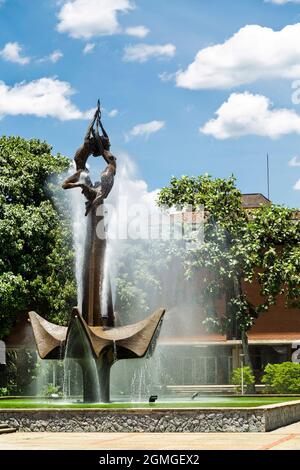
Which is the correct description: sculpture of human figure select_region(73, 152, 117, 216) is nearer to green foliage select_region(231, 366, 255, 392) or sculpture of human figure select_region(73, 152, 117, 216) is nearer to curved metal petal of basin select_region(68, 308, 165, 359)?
curved metal petal of basin select_region(68, 308, 165, 359)

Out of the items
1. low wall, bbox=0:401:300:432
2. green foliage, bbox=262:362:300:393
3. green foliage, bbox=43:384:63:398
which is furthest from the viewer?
green foliage, bbox=262:362:300:393

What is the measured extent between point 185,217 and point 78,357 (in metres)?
19.7

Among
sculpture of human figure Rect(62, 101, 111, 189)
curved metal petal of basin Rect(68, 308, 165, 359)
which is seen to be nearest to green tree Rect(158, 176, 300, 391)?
sculpture of human figure Rect(62, 101, 111, 189)

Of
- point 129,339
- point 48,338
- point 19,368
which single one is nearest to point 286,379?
point 19,368

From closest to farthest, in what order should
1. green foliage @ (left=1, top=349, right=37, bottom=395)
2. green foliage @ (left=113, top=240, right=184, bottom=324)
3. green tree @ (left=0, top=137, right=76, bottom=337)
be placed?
green tree @ (left=0, top=137, right=76, bottom=337), green foliage @ (left=113, top=240, right=184, bottom=324), green foliage @ (left=1, top=349, right=37, bottom=395)

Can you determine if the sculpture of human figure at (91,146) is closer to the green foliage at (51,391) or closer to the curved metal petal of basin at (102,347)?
the curved metal petal of basin at (102,347)

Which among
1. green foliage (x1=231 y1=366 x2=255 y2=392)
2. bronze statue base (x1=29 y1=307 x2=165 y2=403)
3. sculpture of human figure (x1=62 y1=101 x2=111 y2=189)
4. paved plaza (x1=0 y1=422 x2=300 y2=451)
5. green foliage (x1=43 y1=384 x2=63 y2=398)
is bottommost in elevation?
green foliage (x1=43 y1=384 x2=63 y2=398)

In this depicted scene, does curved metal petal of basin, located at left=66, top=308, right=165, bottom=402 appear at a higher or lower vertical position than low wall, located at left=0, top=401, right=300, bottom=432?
higher

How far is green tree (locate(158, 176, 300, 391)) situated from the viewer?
40.7m

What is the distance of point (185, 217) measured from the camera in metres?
43.8

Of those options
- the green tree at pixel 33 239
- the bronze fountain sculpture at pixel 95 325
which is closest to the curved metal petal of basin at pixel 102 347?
the bronze fountain sculpture at pixel 95 325

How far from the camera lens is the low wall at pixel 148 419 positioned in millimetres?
21312

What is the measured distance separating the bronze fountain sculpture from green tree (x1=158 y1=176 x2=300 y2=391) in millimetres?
15079

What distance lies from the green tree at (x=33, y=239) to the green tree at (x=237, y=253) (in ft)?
20.7
